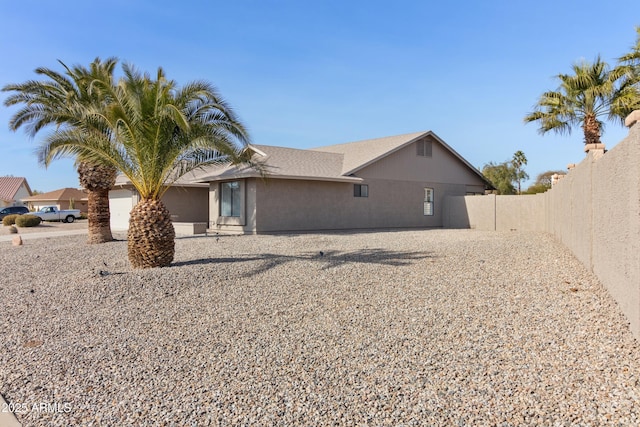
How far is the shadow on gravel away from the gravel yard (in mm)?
505

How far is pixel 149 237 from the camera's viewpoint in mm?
10461

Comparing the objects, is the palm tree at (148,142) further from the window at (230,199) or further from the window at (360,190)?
the window at (360,190)

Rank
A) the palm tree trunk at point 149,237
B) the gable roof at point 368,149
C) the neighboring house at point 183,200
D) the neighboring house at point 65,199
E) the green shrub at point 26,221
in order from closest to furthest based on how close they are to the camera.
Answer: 1. the palm tree trunk at point 149,237
2. the gable roof at point 368,149
3. the neighboring house at point 183,200
4. the green shrub at point 26,221
5. the neighboring house at point 65,199

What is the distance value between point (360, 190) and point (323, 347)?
61.1 feet

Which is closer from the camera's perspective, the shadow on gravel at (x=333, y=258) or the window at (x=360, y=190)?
the shadow on gravel at (x=333, y=258)

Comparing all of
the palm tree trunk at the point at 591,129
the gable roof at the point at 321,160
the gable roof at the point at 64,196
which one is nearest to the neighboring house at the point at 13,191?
the gable roof at the point at 64,196

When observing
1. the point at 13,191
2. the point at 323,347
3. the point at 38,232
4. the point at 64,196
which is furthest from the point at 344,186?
the point at 13,191

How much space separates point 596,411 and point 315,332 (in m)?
3.21

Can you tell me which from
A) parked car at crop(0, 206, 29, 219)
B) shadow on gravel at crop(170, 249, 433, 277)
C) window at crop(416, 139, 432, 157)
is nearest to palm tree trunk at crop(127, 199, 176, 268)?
shadow on gravel at crop(170, 249, 433, 277)

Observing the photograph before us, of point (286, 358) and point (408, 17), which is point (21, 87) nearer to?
point (408, 17)

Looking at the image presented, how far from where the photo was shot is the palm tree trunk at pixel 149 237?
1049 cm

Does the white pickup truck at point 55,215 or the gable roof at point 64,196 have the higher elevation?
the gable roof at point 64,196

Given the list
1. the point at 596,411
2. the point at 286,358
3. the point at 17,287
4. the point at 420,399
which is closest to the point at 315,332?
the point at 286,358

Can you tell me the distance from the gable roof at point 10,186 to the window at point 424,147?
60059 mm
